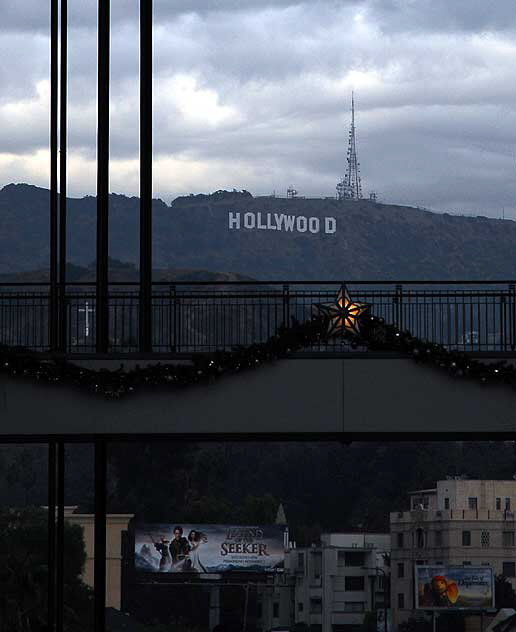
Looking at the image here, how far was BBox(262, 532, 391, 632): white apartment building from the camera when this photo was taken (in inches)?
5325

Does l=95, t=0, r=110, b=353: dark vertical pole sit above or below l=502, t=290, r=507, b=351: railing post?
above

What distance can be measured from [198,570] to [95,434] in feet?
387

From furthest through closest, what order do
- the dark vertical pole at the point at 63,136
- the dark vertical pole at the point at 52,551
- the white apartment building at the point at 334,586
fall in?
the white apartment building at the point at 334,586 → the dark vertical pole at the point at 52,551 → the dark vertical pole at the point at 63,136

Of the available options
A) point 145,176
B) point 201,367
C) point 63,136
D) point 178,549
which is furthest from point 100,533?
point 178,549

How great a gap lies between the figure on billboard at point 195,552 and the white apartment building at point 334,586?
23.3 feet

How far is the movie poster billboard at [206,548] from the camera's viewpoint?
12475 cm

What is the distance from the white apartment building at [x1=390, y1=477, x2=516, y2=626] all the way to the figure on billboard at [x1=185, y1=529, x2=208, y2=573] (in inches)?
731

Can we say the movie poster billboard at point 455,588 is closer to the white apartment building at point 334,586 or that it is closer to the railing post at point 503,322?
the white apartment building at point 334,586

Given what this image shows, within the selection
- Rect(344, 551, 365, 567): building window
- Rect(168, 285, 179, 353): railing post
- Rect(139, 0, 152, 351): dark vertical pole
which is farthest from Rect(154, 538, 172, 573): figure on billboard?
Rect(139, 0, 152, 351): dark vertical pole

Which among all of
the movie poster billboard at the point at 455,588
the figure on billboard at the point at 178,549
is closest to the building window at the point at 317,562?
the movie poster billboard at the point at 455,588

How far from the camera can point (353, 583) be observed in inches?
5482

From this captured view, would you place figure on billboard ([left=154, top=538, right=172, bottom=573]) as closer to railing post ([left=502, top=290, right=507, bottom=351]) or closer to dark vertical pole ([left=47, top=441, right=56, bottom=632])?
dark vertical pole ([left=47, top=441, right=56, bottom=632])

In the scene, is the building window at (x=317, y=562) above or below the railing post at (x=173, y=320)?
below

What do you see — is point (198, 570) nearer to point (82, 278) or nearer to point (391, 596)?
point (391, 596)
